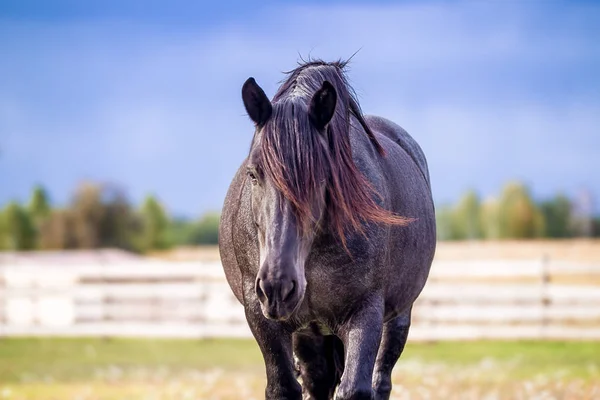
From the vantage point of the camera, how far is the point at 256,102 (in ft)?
11.4

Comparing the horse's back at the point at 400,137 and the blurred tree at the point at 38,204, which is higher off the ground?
the horse's back at the point at 400,137

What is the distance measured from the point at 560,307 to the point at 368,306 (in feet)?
36.6

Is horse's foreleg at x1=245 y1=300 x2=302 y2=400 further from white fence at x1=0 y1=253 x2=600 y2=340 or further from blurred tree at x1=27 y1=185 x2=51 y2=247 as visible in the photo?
blurred tree at x1=27 y1=185 x2=51 y2=247

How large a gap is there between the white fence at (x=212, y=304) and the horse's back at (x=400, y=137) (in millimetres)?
9313

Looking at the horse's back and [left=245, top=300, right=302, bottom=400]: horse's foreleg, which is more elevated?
the horse's back

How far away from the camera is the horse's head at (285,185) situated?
3139 mm

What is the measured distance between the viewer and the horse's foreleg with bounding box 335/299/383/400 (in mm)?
3527

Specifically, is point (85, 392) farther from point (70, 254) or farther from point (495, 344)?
point (70, 254)

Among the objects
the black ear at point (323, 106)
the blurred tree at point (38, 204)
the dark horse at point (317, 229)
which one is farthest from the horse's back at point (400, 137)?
the blurred tree at point (38, 204)

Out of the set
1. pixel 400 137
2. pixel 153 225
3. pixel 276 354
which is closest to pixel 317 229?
pixel 276 354

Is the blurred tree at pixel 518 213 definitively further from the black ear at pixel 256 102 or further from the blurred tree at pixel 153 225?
the black ear at pixel 256 102

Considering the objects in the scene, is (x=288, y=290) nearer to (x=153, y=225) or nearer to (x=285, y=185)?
(x=285, y=185)

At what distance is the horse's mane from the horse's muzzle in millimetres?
265

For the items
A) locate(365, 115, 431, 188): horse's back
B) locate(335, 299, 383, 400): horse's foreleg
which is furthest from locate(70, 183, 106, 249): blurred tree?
locate(335, 299, 383, 400): horse's foreleg
